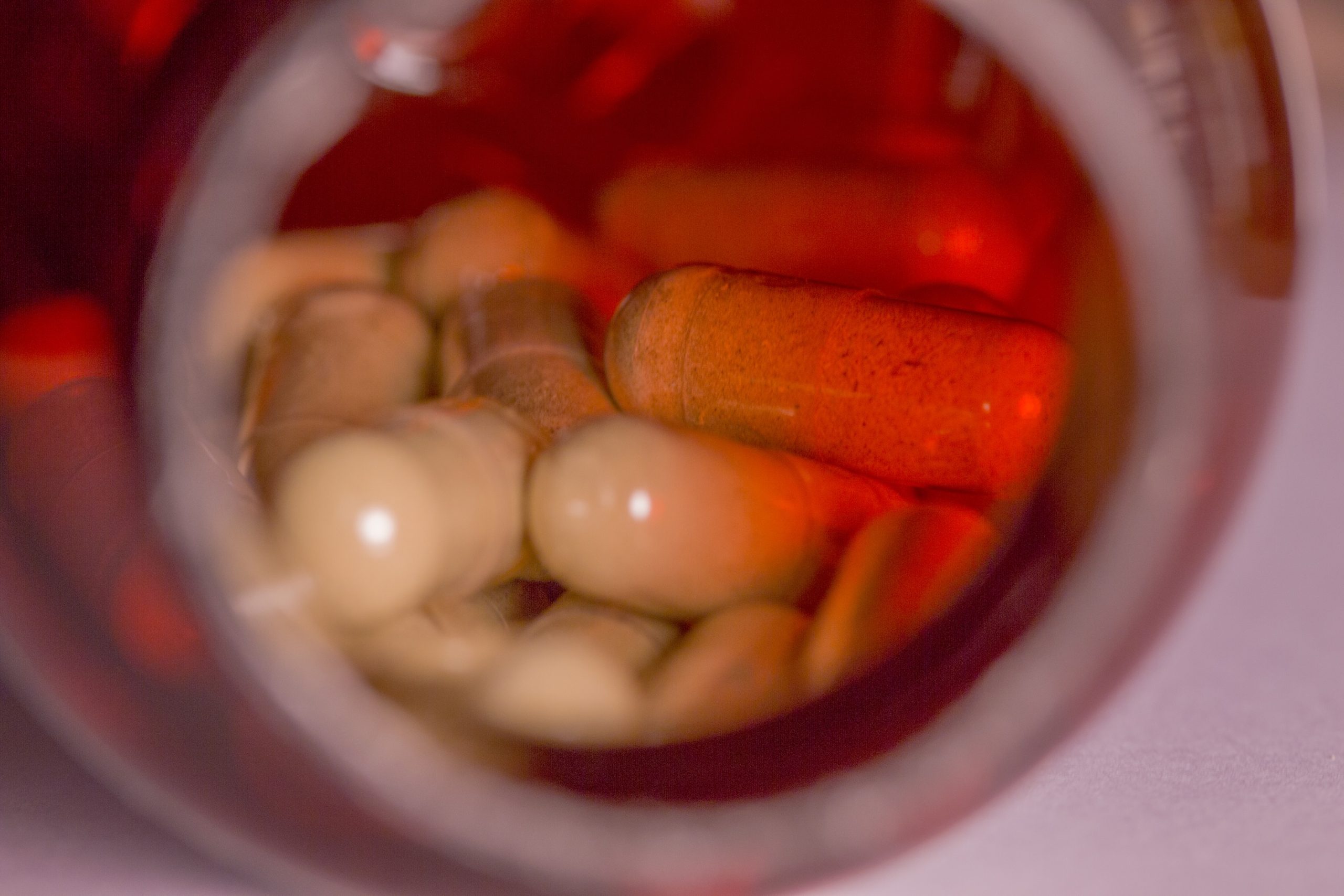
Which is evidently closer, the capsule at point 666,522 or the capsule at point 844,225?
the capsule at point 666,522

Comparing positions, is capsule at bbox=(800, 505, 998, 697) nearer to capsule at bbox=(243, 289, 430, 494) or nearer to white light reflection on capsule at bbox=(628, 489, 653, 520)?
white light reflection on capsule at bbox=(628, 489, 653, 520)

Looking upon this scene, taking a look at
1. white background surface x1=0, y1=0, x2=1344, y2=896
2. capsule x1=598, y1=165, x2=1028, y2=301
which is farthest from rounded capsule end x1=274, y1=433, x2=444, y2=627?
capsule x1=598, y1=165, x2=1028, y2=301

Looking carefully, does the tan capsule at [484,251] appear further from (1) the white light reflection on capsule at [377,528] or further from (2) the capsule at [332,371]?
(1) the white light reflection on capsule at [377,528]

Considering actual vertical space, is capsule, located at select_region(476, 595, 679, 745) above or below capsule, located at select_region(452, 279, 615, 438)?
below

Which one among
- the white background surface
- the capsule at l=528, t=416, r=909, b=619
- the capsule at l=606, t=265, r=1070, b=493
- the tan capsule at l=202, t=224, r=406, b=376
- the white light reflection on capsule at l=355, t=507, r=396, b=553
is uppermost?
the tan capsule at l=202, t=224, r=406, b=376

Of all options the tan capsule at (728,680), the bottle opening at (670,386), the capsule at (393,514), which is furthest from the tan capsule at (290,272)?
the tan capsule at (728,680)

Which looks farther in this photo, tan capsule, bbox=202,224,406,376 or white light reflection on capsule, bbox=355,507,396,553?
tan capsule, bbox=202,224,406,376

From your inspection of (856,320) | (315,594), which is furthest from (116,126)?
(856,320)
